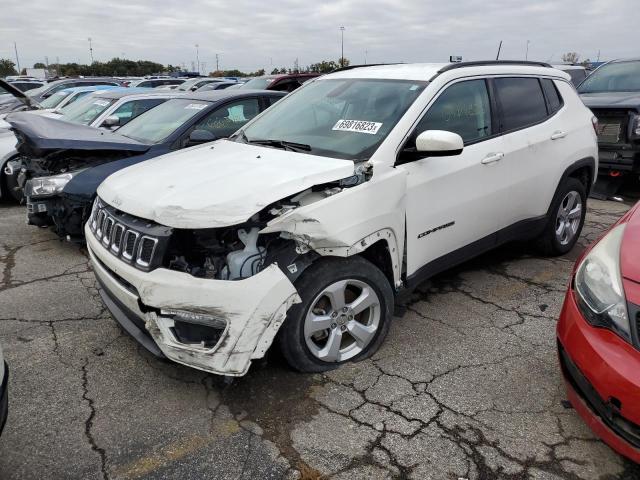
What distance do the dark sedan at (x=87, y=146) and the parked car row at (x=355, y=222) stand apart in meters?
1.60

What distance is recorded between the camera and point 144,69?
213 ft

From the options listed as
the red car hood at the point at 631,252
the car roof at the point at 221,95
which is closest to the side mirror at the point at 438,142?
the red car hood at the point at 631,252

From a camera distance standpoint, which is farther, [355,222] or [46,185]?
[46,185]

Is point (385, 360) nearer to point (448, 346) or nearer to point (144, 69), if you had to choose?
point (448, 346)

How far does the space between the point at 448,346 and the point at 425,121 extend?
1.48 metres

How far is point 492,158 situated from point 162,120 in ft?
13.0

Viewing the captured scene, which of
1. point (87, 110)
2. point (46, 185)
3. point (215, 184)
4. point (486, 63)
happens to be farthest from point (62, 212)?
point (486, 63)

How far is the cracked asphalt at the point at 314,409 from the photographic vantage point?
2.35m

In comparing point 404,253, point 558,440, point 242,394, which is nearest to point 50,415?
point 242,394

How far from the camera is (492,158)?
12.0 ft

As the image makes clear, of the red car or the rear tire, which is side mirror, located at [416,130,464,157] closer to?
the red car

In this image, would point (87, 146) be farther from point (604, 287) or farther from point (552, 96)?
point (604, 287)

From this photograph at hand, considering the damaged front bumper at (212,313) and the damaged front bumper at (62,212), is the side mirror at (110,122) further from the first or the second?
the damaged front bumper at (212,313)

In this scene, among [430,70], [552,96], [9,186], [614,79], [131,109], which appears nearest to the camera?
[430,70]
